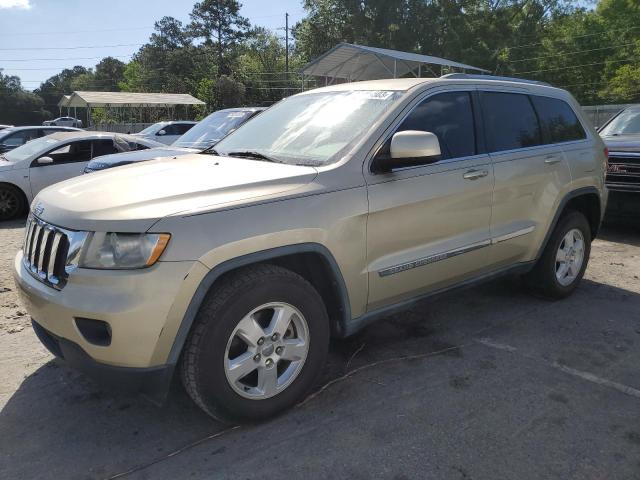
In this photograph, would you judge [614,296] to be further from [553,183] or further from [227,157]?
[227,157]

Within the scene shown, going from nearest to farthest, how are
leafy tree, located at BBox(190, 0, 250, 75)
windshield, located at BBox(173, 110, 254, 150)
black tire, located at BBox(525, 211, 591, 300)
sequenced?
black tire, located at BBox(525, 211, 591, 300), windshield, located at BBox(173, 110, 254, 150), leafy tree, located at BBox(190, 0, 250, 75)

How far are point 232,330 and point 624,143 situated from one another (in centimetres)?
706

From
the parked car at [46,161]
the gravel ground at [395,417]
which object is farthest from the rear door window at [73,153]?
the gravel ground at [395,417]

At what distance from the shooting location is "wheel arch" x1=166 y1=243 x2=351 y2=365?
253 centimetres

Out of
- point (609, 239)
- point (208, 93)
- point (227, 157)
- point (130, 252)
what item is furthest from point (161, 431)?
point (208, 93)

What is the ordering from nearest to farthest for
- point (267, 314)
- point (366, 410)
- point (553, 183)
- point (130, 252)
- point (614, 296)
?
point (130, 252)
point (267, 314)
point (366, 410)
point (553, 183)
point (614, 296)

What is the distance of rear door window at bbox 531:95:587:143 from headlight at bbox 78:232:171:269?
348cm

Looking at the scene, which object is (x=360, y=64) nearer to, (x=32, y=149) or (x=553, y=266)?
(x=32, y=149)

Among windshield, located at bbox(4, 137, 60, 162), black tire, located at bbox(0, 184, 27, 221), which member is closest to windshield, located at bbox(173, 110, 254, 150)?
windshield, located at bbox(4, 137, 60, 162)

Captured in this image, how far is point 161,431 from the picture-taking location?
290cm

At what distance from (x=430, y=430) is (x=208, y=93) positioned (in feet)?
146

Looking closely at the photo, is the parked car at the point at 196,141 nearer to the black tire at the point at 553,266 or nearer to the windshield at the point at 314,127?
the windshield at the point at 314,127

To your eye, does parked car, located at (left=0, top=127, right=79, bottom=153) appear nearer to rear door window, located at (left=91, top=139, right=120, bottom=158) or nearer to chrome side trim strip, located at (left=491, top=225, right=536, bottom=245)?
rear door window, located at (left=91, top=139, right=120, bottom=158)

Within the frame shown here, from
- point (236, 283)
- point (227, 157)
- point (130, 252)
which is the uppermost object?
point (227, 157)
